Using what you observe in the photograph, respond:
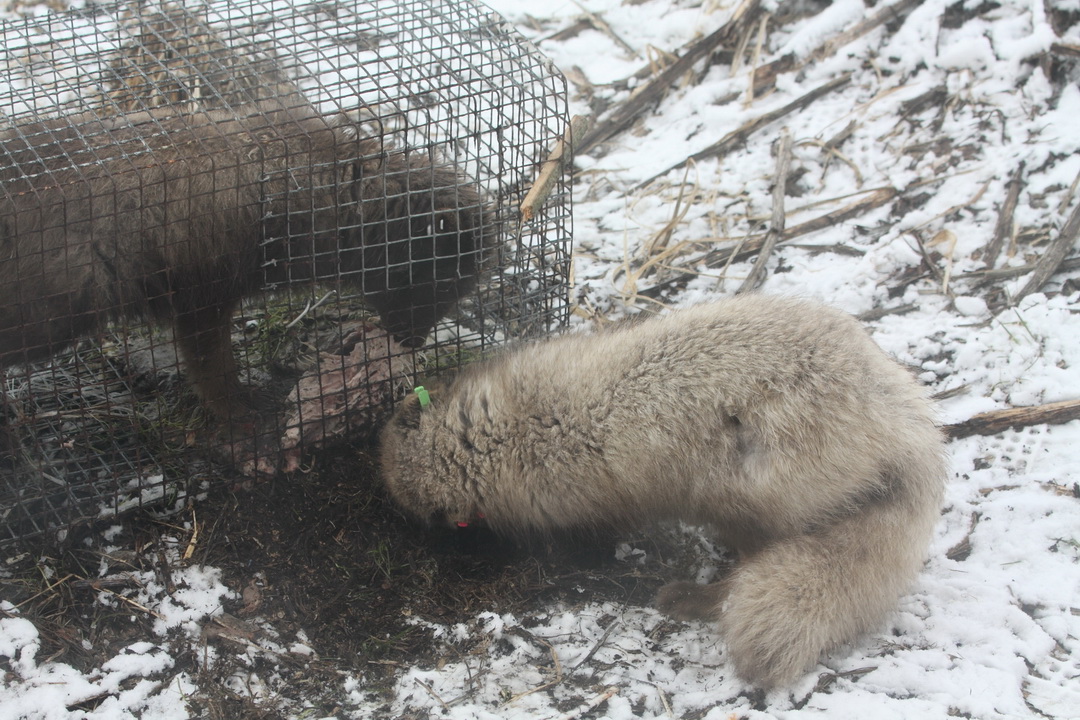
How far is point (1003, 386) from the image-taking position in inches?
172

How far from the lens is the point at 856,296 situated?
509 centimetres

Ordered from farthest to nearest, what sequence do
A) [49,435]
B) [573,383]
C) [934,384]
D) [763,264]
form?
[763,264] → [934,384] → [49,435] → [573,383]

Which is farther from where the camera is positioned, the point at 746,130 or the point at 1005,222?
the point at 746,130

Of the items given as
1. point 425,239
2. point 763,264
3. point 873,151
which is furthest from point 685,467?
point 873,151

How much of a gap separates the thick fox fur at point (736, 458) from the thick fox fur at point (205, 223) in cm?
80

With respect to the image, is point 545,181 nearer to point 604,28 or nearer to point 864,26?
point 864,26

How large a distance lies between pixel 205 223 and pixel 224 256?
16 cm

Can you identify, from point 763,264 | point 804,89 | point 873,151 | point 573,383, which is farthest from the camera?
point 804,89

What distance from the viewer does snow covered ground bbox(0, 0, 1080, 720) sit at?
3.16m

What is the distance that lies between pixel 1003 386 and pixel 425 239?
277cm

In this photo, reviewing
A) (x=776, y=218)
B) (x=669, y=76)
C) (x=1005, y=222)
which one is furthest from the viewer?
(x=669, y=76)

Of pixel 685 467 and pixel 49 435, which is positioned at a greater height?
pixel 685 467

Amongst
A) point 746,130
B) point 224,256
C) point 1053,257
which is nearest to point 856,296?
point 1053,257

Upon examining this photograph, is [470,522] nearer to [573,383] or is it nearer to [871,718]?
[573,383]
